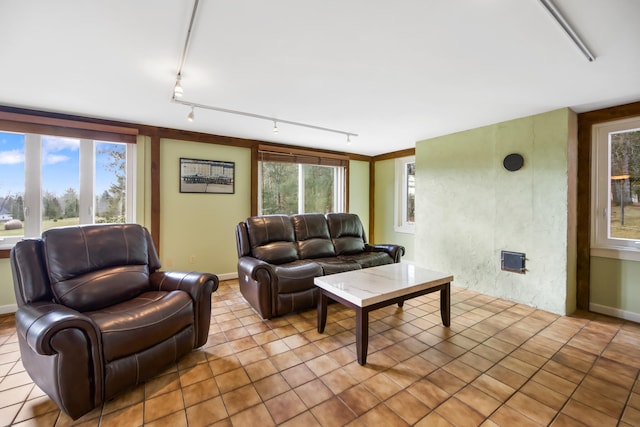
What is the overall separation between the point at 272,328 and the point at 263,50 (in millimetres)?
2326

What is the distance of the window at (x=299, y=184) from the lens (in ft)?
15.2

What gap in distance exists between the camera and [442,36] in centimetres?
173

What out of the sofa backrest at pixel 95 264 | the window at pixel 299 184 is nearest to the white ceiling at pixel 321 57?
the sofa backrest at pixel 95 264

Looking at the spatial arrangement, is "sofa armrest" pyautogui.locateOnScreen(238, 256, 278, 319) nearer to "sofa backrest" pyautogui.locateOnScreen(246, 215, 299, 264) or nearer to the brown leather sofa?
the brown leather sofa

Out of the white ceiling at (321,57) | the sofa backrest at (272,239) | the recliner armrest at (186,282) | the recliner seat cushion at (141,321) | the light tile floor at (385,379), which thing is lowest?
the light tile floor at (385,379)

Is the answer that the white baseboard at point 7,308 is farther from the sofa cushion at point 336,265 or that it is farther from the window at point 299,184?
the sofa cushion at point 336,265

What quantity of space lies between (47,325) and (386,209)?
16.4 feet

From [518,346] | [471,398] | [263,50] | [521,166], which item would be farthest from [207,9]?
[521,166]

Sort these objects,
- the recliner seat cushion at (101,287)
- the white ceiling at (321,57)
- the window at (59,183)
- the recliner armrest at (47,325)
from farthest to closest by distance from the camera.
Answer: the window at (59,183) → the recliner seat cushion at (101,287) → the white ceiling at (321,57) → the recliner armrest at (47,325)

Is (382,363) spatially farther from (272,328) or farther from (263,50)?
(263,50)

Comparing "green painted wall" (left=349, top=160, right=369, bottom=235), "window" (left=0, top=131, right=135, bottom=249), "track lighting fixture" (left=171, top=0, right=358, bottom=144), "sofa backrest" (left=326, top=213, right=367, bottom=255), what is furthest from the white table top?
"window" (left=0, top=131, right=135, bottom=249)

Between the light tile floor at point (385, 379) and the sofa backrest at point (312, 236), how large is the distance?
95 cm

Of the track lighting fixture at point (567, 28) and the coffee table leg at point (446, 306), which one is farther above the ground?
the track lighting fixture at point (567, 28)

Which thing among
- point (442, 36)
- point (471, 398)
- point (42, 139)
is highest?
point (442, 36)
